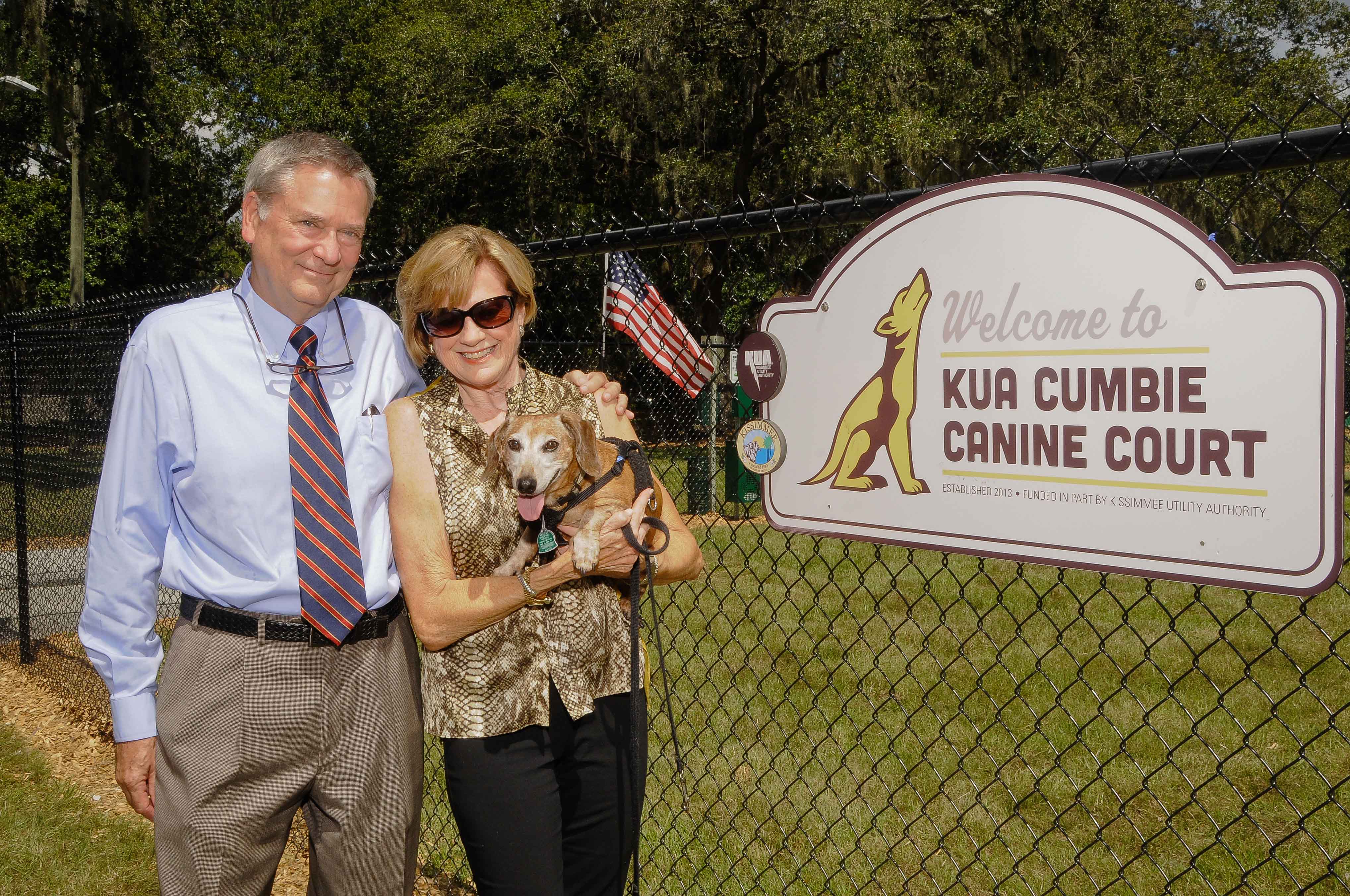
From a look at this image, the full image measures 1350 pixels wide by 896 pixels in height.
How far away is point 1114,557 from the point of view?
7.00 feet

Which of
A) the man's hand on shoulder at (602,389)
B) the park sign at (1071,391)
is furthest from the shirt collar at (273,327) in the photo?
the park sign at (1071,391)

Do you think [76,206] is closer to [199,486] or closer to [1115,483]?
[199,486]

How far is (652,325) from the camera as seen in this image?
171 inches

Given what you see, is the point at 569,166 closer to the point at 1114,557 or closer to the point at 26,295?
the point at 26,295

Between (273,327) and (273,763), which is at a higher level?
(273,327)

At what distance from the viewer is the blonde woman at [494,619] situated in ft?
7.76

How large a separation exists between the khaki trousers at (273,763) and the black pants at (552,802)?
23 cm

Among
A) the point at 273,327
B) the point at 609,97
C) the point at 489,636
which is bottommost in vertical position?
the point at 489,636

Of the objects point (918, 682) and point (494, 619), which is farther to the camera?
point (918, 682)

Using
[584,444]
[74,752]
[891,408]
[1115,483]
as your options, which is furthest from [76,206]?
[1115,483]

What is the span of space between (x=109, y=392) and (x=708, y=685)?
4102mm

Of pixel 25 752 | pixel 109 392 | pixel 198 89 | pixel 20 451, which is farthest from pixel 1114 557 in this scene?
pixel 198 89

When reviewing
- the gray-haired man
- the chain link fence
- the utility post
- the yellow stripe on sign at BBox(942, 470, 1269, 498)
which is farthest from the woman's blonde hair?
the utility post

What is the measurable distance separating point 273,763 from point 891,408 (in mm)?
1808
